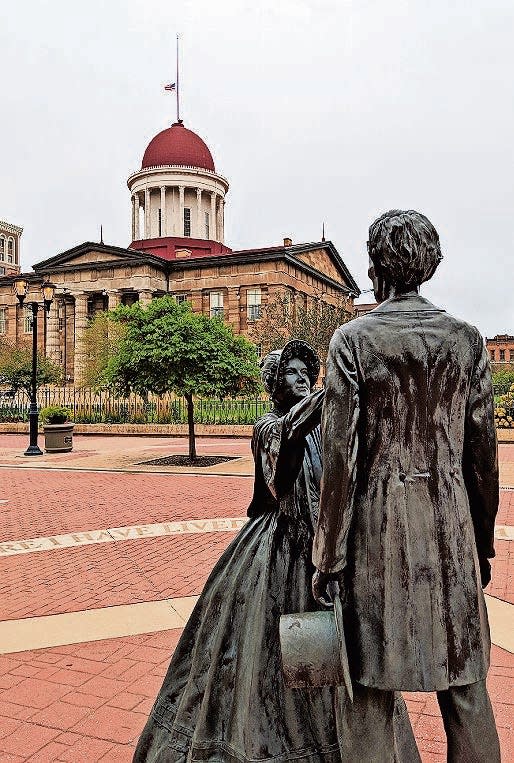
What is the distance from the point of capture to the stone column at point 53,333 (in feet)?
180

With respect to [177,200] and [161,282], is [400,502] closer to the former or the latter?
[161,282]

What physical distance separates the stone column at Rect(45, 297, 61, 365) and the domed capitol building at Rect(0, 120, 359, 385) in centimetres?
9

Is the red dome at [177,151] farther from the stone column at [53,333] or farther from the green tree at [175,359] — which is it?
the green tree at [175,359]

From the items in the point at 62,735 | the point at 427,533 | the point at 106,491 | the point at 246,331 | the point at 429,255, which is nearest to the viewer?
the point at 427,533

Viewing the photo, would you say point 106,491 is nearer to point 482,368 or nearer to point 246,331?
point 482,368

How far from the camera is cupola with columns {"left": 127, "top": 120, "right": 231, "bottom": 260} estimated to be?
56.9 meters

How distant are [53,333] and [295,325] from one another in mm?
26665

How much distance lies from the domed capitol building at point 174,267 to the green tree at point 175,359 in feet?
94.0

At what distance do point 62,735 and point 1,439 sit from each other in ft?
86.2

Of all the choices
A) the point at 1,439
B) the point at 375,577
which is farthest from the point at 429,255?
the point at 1,439

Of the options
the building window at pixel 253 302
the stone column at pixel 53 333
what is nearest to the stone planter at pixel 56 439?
the building window at pixel 253 302

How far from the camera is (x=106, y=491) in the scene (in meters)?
12.3

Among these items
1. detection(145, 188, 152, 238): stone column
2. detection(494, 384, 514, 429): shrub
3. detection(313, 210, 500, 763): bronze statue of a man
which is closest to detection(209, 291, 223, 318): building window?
detection(145, 188, 152, 238): stone column

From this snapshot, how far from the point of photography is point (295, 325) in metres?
37.8
